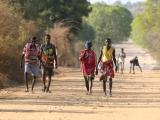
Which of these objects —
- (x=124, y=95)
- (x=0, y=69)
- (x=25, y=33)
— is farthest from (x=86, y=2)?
(x=124, y=95)

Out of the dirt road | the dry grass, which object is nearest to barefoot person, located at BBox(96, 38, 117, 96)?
the dirt road

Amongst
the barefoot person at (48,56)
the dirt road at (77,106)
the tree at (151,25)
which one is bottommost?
the dirt road at (77,106)

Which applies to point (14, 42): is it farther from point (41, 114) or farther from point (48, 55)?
point (41, 114)

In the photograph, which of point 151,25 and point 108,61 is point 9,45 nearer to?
point 108,61

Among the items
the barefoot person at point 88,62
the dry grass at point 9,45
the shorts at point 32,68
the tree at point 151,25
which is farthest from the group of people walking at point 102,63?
the tree at point 151,25

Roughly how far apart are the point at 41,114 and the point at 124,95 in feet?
25.3

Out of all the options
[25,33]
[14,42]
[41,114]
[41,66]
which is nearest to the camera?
[41,114]

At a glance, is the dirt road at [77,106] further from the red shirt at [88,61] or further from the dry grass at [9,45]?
the dry grass at [9,45]

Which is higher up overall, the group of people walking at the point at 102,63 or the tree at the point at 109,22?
the tree at the point at 109,22

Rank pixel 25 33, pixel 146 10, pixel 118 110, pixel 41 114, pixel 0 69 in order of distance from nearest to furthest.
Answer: pixel 41 114, pixel 118 110, pixel 0 69, pixel 25 33, pixel 146 10

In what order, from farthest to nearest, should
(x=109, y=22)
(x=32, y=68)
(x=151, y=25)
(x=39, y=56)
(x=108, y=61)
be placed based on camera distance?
1. (x=109, y=22)
2. (x=151, y=25)
3. (x=32, y=68)
4. (x=39, y=56)
5. (x=108, y=61)

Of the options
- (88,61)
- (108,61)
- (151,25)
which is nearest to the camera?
(108,61)

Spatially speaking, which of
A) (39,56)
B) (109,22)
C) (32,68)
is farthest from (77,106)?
(109,22)

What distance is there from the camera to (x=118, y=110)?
17688mm
